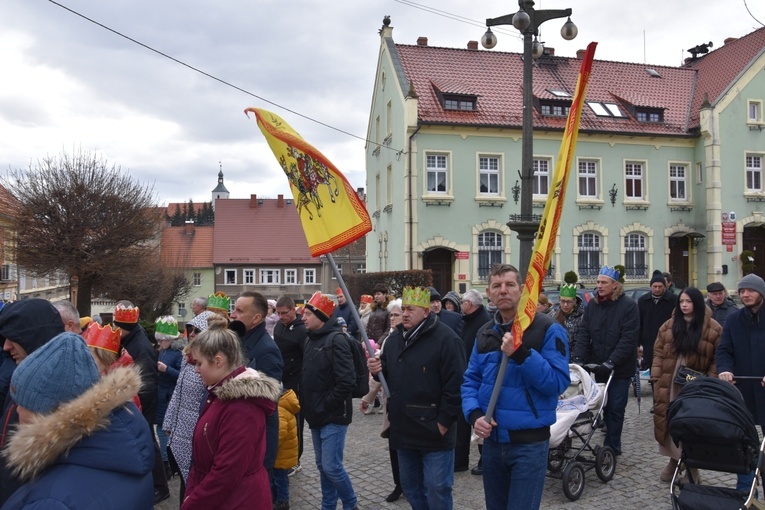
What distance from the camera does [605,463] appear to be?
6539 millimetres

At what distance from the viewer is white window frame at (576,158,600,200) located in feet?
91.2

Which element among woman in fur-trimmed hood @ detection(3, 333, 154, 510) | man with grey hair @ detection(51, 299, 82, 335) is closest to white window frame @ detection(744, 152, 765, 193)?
man with grey hair @ detection(51, 299, 82, 335)

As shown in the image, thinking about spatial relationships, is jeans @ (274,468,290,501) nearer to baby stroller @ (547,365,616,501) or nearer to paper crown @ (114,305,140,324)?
paper crown @ (114,305,140,324)

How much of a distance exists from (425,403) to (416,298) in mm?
802

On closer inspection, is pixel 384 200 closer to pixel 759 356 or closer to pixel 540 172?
pixel 540 172

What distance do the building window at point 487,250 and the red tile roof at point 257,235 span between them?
108 ft

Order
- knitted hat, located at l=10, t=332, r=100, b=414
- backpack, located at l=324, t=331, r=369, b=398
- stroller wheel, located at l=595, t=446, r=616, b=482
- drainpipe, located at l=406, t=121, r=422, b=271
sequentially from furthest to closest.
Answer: drainpipe, located at l=406, t=121, r=422, b=271
stroller wheel, located at l=595, t=446, r=616, b=482
backpack, located at l=324, t=331, r=369, b=398
knitted hat, located at l=10, t=332, r=100, b=414

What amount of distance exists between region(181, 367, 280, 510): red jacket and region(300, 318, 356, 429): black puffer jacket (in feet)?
6.36

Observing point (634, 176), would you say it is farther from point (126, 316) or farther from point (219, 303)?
point (126, 316)

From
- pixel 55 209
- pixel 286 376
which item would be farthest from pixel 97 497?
pixel 55 209

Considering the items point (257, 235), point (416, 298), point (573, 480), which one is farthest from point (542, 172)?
point (257, 235)

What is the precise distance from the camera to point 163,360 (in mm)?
7000

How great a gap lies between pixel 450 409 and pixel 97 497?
2.93 metres

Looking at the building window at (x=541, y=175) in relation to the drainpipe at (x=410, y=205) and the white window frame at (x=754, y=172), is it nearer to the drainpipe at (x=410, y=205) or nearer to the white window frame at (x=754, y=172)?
the drainpipe at (x=410, y=205)
